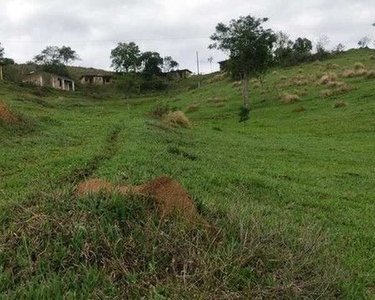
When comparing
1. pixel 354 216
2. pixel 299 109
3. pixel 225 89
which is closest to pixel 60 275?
pixel 354 216

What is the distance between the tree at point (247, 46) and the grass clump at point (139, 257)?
130 ft

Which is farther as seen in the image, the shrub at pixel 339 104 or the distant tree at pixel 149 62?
the distant tree at pixel 149 62

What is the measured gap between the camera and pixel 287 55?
243 feet

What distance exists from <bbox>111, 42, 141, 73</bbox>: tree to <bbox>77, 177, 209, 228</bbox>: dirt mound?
7520cm

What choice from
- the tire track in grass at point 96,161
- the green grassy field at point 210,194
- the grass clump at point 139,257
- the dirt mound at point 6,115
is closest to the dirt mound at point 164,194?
the grass clump at point 139,257

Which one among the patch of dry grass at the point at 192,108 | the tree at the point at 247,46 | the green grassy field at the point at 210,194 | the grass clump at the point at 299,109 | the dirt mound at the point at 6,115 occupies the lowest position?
the green grassy field at the point at 210,194

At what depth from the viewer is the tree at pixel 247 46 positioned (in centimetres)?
4528

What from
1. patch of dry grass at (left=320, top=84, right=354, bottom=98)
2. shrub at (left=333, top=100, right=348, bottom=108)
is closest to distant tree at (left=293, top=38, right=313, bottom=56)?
patch of dry grass at (left=320, top=84, right=354, bottom=98)

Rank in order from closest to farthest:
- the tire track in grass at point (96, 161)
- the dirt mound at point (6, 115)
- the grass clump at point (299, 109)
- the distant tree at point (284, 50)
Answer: the tire track in grass at point (96, 161) → the dirt mound at point (6, 115) → the grass clump at point (299, 109) → the distant tree at point (284, 50)

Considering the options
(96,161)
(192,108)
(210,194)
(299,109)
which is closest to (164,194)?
(210,194)

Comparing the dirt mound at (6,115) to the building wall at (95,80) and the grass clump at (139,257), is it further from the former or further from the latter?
the building wall at (95,80)

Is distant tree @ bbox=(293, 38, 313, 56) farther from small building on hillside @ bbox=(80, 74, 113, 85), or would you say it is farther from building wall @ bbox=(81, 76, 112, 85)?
building wall @ bbox=(81, 76, 112, 85)

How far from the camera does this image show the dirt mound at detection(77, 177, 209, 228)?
5.90m

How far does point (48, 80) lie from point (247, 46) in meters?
43.2
